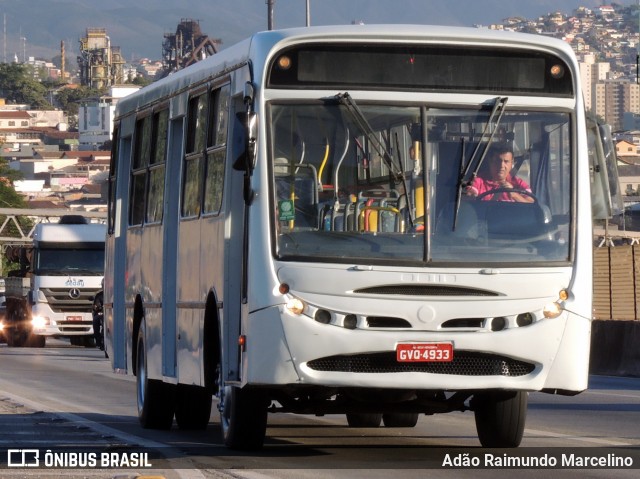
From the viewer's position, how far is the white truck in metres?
43.8

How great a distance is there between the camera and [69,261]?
145 ft

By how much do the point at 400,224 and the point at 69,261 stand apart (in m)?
32.0

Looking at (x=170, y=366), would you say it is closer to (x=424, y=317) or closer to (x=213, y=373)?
(x=213, y=373)

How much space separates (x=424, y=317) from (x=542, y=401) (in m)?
9.33

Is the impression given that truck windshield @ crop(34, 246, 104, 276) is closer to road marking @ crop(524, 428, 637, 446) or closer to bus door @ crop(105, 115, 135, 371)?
bus door @ crop(105, 115, 135, 371)

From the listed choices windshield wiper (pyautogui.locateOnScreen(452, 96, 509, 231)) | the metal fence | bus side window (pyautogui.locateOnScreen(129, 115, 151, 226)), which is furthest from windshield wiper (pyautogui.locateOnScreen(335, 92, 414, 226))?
the metal fence

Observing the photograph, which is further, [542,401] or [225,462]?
[542,401]

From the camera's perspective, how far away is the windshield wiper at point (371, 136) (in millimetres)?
13008

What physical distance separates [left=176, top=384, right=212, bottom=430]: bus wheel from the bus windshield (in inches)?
169

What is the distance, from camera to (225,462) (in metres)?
13.1

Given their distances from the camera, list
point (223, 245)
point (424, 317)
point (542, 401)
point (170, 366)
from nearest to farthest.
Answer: point (424, 317)
point (223, 245)
point (170, 366)
point (542, 401)

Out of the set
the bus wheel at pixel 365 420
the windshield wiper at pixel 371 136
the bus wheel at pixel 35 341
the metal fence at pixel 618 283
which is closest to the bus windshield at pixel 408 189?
the windshield wiper at pixel 371 136

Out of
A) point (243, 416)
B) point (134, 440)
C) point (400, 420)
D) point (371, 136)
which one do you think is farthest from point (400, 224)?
point (400, 420)

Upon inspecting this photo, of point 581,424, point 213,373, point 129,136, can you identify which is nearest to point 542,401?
point 581,424
